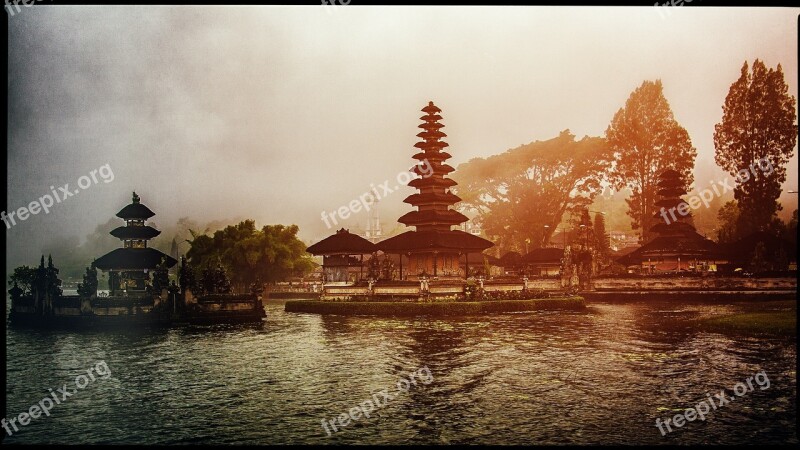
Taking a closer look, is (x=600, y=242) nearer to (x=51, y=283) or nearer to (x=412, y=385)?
(x=51, y=283)

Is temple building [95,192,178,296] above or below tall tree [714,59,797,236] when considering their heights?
below

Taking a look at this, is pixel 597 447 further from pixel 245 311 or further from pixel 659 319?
pixel 245 311

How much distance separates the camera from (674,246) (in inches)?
2110

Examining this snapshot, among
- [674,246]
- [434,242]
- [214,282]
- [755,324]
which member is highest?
[434,242]

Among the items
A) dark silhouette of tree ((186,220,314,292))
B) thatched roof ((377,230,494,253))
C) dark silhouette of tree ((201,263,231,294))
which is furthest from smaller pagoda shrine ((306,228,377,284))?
dark silhouette of tree ((186,220,314,292))

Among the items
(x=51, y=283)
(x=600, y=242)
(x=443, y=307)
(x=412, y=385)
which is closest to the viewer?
(x=412, y=385)

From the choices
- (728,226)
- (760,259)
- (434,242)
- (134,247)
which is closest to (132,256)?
(134,247)

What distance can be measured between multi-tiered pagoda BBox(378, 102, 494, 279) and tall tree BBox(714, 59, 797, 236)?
24494mm

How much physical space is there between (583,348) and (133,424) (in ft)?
49.4

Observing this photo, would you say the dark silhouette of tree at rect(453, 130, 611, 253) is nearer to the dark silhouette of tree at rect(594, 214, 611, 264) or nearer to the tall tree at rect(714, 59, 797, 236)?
the dark silhouette of tree at rect(594, 214, 611, 264)

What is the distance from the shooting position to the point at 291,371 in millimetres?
18469

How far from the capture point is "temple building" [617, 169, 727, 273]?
175 ft

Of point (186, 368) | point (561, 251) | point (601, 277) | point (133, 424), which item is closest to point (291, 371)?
point (186, 368)

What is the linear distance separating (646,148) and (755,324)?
4621 cm
